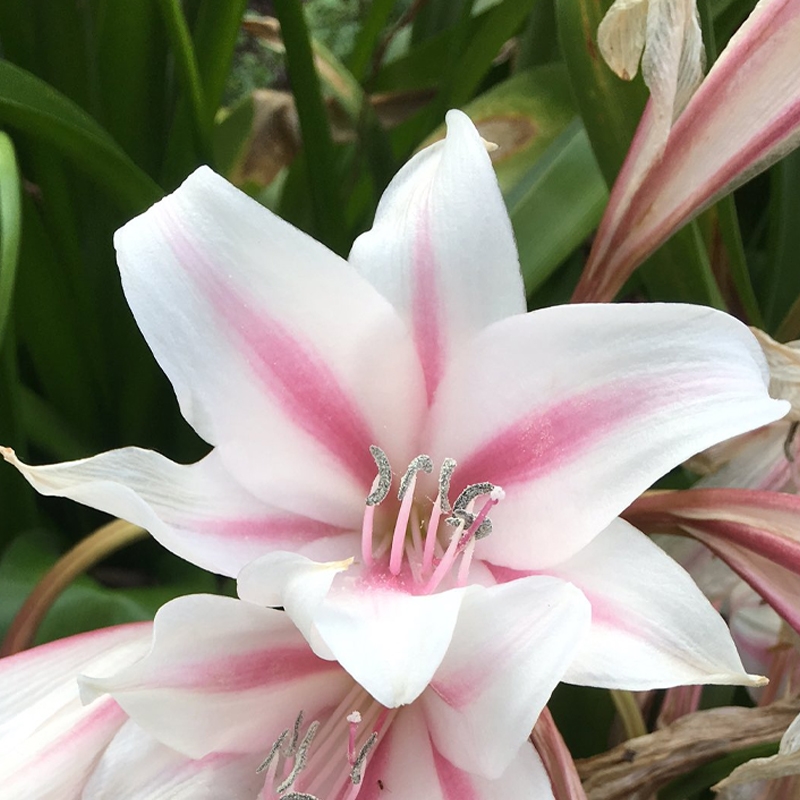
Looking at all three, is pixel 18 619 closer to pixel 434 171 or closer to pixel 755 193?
pixel 434 171

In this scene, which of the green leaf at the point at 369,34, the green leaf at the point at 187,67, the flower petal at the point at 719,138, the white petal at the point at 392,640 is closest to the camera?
the white petal at the point at 392,640

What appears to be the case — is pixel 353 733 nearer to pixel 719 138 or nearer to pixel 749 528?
pixel 749 528

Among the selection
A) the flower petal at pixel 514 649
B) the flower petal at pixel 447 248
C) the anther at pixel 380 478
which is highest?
the flower petal at pixel 447 248

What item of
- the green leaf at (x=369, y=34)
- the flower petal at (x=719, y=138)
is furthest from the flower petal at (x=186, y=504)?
the green leaf at (x=369, y=34)

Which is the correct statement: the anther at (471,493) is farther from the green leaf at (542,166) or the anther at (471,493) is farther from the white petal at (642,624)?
the green leaf at (542,166)

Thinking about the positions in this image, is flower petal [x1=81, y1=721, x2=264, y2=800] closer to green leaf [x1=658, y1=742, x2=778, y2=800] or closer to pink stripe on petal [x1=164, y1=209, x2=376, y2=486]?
pink stripe on petal [x1=164, y1=209, x2=376, y2=486]

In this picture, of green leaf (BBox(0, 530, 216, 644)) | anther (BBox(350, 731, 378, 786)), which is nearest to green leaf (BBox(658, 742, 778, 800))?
anther (BBox(350, 731, 378, 786))
